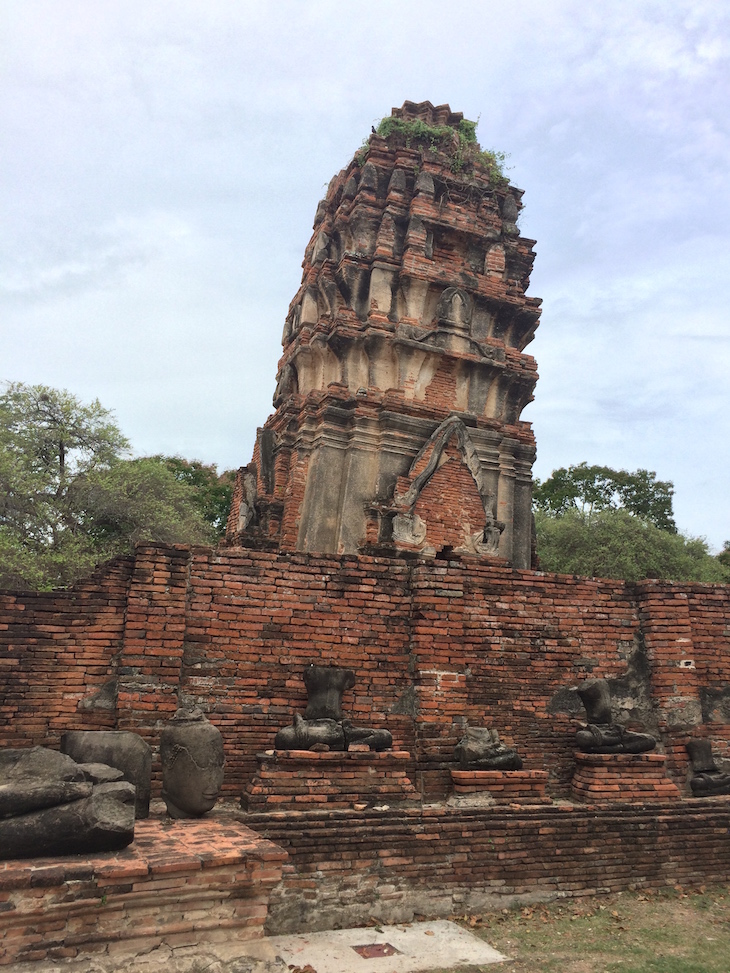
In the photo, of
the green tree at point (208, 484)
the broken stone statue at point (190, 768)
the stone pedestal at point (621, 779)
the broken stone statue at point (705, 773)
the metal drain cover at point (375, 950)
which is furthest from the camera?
the green tree at point (208, 484)

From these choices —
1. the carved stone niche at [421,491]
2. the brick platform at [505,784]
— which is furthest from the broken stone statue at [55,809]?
the carved stone niche at [421,491]

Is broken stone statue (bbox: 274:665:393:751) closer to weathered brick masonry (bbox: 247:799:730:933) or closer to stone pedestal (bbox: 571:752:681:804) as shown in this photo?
weathered brick masonry (bbox: 247:799:730:933)

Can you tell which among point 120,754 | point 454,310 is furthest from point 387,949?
point 454,310

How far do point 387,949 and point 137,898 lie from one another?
211 cm

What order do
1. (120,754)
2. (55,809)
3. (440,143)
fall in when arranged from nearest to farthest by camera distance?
1. (55,809)
2. (120,754)
3. (440,143)

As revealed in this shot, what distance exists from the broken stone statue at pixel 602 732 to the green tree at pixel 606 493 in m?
20.6

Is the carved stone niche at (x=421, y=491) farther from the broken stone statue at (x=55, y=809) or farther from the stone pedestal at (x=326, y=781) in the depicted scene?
the broken stone statue at (x=55, y=809)

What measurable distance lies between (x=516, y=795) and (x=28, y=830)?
433 centimetres

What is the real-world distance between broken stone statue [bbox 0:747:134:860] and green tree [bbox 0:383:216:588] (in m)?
11.1

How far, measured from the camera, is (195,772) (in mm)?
5660

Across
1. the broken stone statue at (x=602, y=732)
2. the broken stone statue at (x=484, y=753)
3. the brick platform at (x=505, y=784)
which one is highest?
the broken stone statue at (x=602, y=732)

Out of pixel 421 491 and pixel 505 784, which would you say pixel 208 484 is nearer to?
pixel 421 491

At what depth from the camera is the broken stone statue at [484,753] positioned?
6.84 m

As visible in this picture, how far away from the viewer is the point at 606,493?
29203mm
